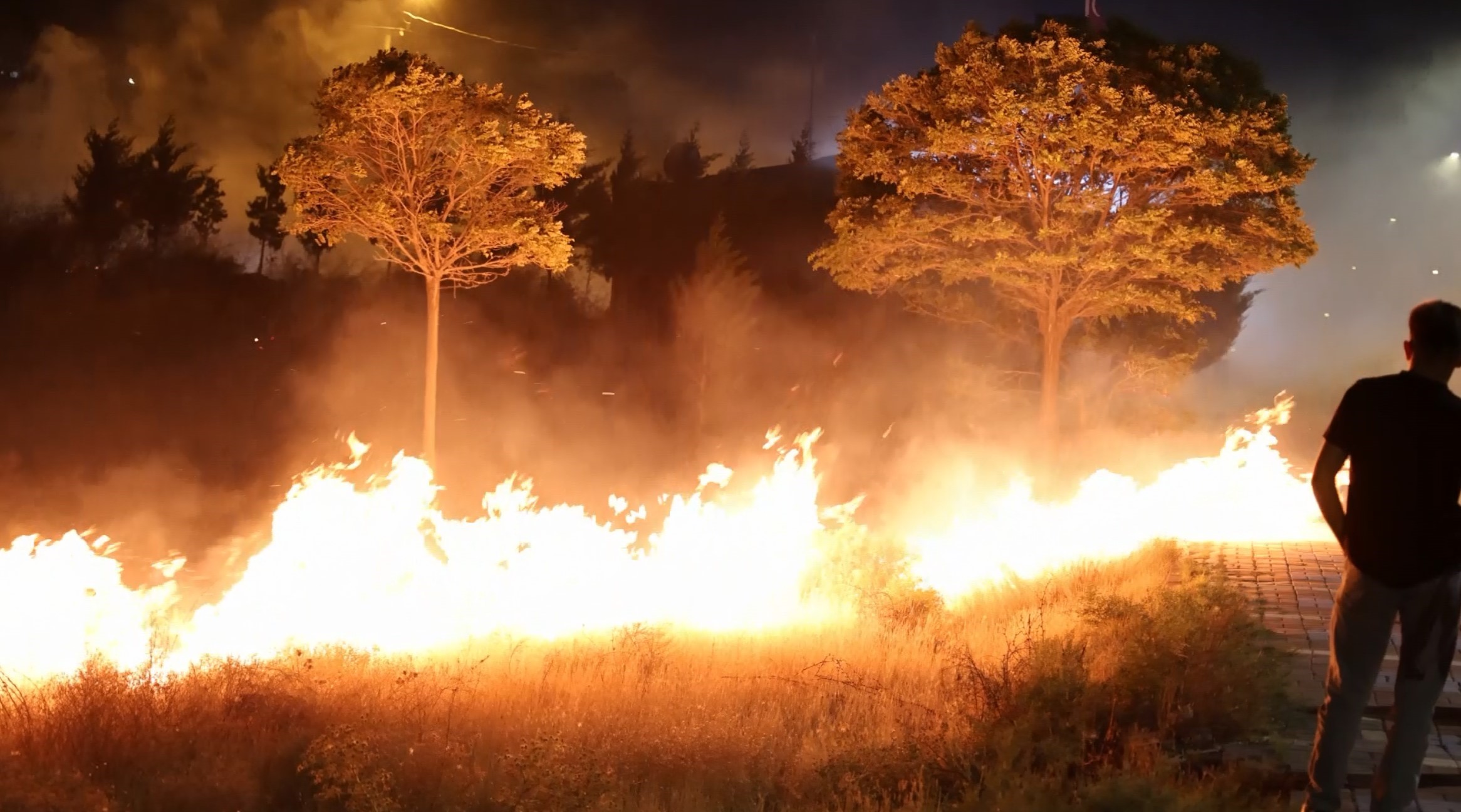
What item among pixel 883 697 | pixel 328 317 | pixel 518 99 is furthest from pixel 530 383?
pixel 883 697

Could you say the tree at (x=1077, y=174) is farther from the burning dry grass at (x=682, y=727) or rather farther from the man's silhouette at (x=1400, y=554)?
the man's silhouette at (x=1400, y=554)

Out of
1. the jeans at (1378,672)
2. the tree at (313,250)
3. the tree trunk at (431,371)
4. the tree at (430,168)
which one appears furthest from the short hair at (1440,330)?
the tree at (313,250)

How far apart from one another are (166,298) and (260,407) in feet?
23.1

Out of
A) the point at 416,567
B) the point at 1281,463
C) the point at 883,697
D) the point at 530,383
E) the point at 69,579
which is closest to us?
the point at 883,697

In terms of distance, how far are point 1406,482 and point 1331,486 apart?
255 mm

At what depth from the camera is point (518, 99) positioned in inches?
515

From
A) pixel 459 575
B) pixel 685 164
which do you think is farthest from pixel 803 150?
pixel 459 575

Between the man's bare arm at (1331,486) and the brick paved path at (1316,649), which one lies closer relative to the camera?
the man's bare arm at (1331,486)

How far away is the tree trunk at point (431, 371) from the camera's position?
1332 centimetres

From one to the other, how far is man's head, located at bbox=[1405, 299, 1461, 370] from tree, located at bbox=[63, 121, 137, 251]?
1106 inches

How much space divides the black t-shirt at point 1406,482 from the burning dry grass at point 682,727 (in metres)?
1.18

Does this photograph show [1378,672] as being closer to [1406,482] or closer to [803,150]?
[1406,482]

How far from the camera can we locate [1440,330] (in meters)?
4.12

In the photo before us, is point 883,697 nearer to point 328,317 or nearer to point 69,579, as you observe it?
point 69,579
